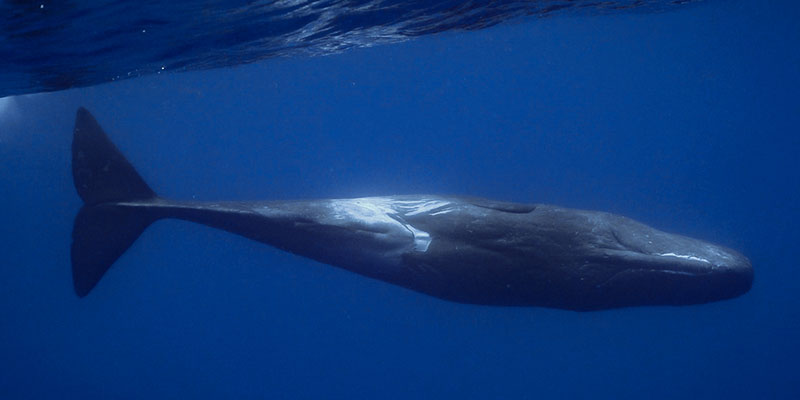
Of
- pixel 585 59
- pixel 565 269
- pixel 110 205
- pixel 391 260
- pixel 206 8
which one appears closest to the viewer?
pixel 565 269

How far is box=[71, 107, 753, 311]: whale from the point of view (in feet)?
23.0


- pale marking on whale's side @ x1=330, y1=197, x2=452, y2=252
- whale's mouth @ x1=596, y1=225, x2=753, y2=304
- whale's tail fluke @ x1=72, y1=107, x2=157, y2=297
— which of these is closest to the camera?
whale's mouth @ x1=596, y1=225, x2=753, y2=304

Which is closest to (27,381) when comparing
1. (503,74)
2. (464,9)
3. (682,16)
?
(464,9)

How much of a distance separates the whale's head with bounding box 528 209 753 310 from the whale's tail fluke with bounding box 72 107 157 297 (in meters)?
7.44

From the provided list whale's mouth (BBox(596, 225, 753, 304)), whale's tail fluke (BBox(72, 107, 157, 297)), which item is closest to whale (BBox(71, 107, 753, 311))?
whale's mouth (BBox(596, 225, 753, 304))

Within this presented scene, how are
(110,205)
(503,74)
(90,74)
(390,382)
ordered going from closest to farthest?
(110,205), (90,74), (390,382), (503,74)

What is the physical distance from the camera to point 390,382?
2822cm

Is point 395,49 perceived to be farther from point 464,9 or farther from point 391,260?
point 391,260

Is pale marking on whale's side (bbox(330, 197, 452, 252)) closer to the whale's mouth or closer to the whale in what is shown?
the whale

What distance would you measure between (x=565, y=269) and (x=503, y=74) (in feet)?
162

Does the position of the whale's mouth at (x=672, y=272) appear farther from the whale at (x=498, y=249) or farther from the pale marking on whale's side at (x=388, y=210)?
the pale marking on whale's side at (x=388, y=210)

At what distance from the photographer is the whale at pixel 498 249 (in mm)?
7020

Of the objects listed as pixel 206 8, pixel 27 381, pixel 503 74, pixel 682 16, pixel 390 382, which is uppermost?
pixel 206 8

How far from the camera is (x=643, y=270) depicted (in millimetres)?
6906
